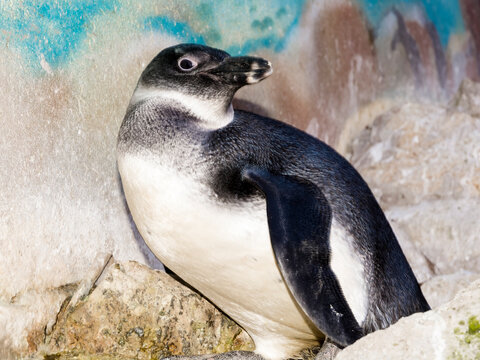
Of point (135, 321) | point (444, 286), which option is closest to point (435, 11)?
point (444, 286)

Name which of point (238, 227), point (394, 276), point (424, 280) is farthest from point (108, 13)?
point (424, 280)

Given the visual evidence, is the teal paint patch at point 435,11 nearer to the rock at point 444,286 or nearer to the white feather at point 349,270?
the rock at point 444,286

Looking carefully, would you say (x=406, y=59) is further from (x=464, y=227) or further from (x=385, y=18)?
(x=464, y=227)

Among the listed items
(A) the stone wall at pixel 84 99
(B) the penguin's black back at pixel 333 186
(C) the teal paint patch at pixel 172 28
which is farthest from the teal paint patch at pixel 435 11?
(B) the penguin's black back at pixel 333 186

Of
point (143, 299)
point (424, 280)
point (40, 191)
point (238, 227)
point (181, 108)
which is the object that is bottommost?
point (424, 280)

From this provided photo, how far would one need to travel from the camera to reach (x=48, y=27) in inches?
80.0

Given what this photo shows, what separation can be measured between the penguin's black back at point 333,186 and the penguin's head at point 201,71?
12 cm

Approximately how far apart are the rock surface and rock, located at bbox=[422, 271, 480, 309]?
99 cm

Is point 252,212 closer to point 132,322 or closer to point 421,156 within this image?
point 132,322

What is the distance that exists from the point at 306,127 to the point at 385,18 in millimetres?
1140

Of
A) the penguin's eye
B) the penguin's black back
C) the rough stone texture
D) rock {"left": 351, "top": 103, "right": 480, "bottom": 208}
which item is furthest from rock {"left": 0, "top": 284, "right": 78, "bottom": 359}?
rock {"left": 351, "top": 103, "right": 480, "bottom": 208}

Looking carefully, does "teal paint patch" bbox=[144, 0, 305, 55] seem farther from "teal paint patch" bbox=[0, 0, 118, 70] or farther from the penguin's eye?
the penguin's eye

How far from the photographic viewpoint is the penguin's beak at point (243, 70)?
1929mm

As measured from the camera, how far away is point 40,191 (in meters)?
1.98
